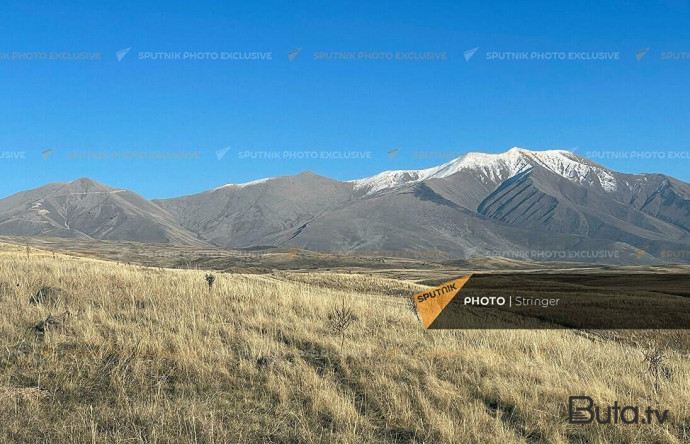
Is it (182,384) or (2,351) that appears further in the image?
(2,351)

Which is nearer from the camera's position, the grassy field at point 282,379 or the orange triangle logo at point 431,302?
the grassy field at point 282,379

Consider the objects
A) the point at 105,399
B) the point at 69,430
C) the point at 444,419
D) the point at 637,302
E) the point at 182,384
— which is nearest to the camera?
the point at 69,430

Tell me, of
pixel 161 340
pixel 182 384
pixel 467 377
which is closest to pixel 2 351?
pixel 161 340

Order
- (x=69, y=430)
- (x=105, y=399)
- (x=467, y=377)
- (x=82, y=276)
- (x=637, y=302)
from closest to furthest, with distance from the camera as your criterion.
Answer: (x=69, y=430)
(x=105, y=399)
(x=467, y=377)
(x=82, y=276)
(x=637, y=302)

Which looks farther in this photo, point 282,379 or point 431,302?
point 431,302

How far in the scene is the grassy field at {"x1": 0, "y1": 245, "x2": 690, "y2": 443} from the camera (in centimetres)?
639

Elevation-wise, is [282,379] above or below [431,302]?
above

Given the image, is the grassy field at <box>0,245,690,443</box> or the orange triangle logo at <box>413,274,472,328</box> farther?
the orange triangle logo at <box>413,274,472,328</box>

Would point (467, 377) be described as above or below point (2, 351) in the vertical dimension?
below

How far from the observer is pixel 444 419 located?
6.56 meters

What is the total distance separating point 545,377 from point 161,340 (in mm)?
7057

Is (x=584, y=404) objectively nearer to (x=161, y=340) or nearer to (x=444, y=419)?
(x=444, y=419)

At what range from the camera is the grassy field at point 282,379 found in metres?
6.39

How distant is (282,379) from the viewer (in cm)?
798
